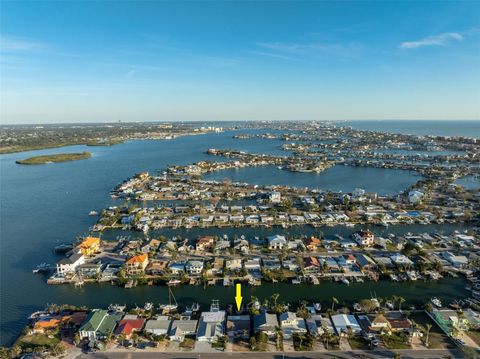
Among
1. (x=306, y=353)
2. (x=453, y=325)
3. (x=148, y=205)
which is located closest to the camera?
(x=306, y=353)

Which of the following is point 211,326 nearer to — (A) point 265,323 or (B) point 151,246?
(A) point 265,323

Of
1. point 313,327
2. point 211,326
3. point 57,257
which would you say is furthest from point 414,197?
point 57,257

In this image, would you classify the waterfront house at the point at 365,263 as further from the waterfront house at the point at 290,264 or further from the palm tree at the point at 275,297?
the palm tree at the point at 275,297

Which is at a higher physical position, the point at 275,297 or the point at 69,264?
the point at 69,264

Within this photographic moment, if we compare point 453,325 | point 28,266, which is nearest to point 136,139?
point 28,266

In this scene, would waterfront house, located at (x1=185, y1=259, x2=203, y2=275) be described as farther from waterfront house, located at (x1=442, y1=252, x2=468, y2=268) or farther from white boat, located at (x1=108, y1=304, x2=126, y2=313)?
waterfront house, located at (x1=442, y1=252, x2=468, y2=268)

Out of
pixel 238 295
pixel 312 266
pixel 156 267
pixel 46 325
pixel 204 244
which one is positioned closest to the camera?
pixel 46 325

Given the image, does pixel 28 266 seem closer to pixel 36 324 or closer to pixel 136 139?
pixel 36 324
